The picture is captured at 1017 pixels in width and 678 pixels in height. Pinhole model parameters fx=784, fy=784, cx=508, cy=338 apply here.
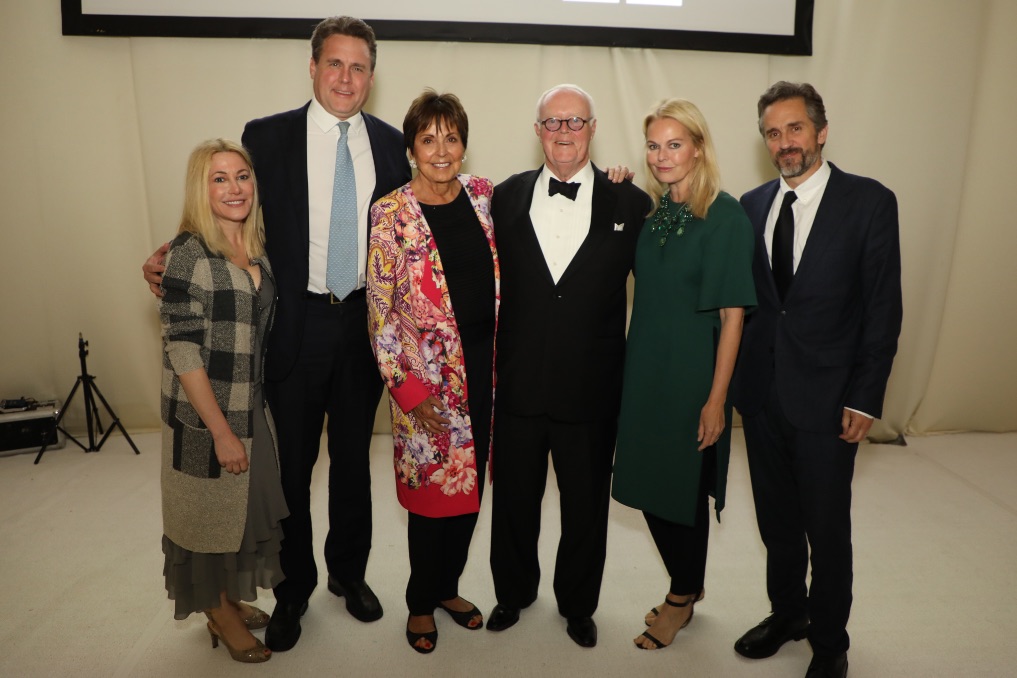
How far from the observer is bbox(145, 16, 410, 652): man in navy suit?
243 cm

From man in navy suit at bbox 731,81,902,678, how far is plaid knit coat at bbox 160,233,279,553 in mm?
1454

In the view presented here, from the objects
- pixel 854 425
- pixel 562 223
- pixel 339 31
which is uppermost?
pixel 339 31

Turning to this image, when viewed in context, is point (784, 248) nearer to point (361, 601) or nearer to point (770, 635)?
point (770, 635)

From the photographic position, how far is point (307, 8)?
419 cm

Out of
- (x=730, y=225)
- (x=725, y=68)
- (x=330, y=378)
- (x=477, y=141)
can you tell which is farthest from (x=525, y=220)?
Result: (x=725, y=68)

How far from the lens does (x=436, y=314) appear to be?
88.4 inches

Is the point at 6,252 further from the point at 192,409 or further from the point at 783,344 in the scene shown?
the point at 783,344

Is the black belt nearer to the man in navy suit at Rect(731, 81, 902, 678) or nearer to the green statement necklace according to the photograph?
the green statement necklace

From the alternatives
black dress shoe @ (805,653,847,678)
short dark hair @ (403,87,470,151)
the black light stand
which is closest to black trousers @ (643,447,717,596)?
black dress shoe @ (805,653,847,678)

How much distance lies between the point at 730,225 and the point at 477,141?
2655mm

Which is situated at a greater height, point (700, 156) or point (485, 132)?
point (485, 132)

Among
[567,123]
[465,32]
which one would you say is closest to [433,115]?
[567,123]

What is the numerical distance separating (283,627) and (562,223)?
5.15 ft

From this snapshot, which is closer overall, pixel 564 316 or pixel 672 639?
pixel 564 316
